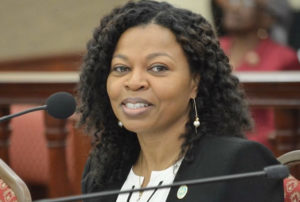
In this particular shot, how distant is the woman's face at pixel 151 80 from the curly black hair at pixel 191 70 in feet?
0.11

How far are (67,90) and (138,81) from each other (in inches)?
57.9

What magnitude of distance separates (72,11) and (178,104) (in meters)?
3.89

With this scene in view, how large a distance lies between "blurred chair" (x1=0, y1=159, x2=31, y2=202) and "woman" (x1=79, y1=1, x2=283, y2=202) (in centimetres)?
25

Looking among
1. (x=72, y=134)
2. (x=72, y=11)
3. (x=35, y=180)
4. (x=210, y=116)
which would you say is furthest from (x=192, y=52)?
(x=72, y=11)

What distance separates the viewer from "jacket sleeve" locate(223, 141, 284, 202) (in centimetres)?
191

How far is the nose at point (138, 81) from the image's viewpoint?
2.00 m

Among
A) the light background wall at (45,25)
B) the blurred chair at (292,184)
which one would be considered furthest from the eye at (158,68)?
the light background wall at (45,25)

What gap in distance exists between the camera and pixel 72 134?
3521 millimetres

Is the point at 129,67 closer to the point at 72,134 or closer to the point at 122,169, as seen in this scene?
the point at 122,169

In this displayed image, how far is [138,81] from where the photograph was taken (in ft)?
6.55

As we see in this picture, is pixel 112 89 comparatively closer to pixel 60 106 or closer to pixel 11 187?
pixel 60 106

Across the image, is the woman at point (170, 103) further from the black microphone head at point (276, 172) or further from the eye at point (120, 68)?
the black microphone head at point (276, 172)

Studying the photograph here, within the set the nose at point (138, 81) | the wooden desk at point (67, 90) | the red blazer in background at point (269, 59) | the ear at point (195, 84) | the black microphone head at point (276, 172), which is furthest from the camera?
the red blazer in background at point (269, 59)

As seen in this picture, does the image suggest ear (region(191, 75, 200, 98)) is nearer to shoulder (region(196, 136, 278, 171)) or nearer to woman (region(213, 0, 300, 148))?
shoulder (region(196, 136, 278, 171))
